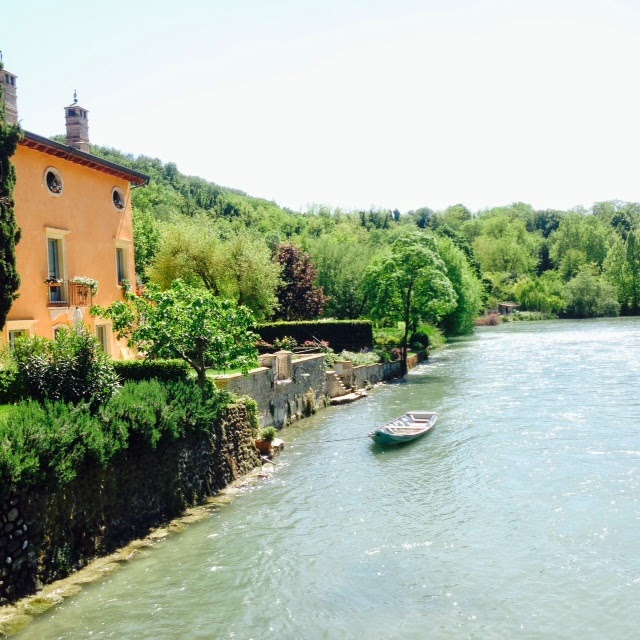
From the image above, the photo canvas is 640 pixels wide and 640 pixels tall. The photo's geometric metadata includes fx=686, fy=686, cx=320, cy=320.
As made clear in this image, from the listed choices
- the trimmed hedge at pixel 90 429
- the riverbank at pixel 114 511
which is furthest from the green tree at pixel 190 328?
the riverbank at pixel 114 511

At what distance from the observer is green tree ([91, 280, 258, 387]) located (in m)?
20.2

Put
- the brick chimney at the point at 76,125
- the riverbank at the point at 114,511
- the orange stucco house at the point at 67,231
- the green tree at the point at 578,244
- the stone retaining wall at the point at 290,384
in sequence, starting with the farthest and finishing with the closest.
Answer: the green tree at the point at 578,244 → the brick chimney at the point at 76,125 → the stone retaining wall at the point at 290,384 → the orange stucco house at the point at 67,231 → the riverbank at the point at 114,511

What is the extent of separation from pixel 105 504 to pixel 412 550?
6.78 meters

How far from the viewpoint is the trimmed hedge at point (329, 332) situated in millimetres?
44000

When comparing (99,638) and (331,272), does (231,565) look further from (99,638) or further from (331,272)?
(331,272)

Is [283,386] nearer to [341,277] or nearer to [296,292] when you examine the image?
[296,292]

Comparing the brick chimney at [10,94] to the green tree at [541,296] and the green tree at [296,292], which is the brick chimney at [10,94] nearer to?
the green tree at [296,292]

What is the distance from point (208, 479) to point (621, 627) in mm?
10856

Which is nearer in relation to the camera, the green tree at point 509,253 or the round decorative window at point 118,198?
the round decorative window at point 118,198

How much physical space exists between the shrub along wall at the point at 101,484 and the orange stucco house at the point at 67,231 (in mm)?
6180

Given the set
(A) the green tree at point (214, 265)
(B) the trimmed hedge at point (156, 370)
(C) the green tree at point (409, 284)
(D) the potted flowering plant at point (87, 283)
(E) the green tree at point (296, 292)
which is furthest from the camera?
(E) the green tree at point (296, 292)

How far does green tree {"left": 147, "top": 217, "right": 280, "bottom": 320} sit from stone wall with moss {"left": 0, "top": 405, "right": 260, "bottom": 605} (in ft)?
69.3

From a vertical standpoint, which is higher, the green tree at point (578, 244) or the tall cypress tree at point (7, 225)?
the green tree at point (578, 244)

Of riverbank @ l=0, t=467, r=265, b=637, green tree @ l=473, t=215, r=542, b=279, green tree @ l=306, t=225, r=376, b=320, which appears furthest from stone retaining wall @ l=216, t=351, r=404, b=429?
green tree @ l=473, t=215, r=542, b=279
